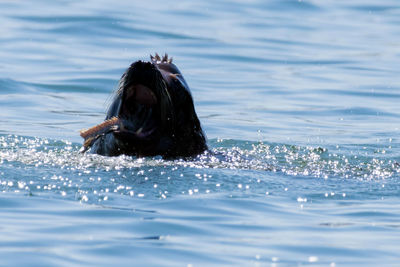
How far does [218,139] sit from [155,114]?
2.82 meters

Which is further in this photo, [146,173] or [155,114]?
[155,114]

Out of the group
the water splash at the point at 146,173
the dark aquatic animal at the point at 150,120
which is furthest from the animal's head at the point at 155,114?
the water splash at the point at 146,173

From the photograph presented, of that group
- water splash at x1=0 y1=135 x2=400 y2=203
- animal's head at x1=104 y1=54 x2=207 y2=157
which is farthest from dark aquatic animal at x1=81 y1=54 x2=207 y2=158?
water splash at x1=0 y1=135 x2=400 y2=203

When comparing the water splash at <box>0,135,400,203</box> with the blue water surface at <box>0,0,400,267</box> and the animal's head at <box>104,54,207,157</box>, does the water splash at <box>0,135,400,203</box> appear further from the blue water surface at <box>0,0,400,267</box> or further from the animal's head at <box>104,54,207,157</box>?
the animal's head at <box>104,54,207,157</box>

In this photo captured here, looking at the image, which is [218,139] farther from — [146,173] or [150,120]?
[146,173]

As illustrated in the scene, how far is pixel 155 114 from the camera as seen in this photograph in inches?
323

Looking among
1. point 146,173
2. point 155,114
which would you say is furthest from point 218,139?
point 146,173

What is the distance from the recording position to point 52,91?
46.2 ft

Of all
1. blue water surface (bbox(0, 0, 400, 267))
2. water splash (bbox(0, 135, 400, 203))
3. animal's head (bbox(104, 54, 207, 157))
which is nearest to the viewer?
blue water surface (bbox(0, 0, 400, 267))

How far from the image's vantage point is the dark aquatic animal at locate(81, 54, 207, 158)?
789cm

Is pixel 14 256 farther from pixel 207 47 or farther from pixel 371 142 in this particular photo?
pixel 207 47

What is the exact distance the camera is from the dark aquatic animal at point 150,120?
7.89m

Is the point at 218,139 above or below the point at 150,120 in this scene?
below

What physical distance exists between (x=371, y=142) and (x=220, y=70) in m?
5.12
